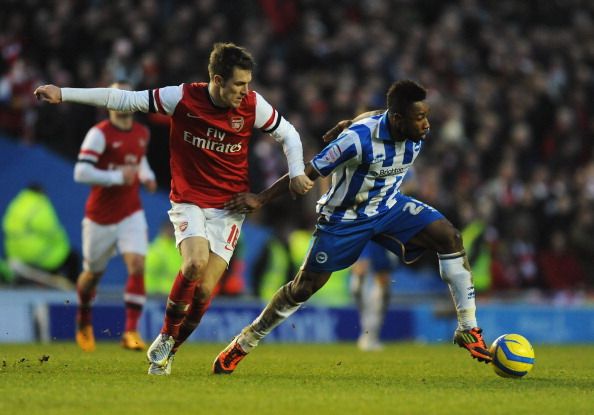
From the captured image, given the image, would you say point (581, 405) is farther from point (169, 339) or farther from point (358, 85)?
point (358, 85)

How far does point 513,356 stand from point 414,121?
73.3 inches

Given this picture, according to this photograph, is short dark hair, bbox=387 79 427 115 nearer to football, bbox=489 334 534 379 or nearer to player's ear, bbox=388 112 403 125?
player's ear, bbox=388 112 403 125

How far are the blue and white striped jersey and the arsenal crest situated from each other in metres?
0.60

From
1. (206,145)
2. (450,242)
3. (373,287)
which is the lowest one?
(373,287)

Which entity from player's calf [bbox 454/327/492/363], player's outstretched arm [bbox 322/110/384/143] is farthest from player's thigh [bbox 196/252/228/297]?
player's calf [bbox 454/327/492/363]

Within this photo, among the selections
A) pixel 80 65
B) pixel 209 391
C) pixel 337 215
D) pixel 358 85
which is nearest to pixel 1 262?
pixel 80 65

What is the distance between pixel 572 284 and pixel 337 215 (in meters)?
11.9

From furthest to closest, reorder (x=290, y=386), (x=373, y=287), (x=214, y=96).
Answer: (x=373, y=287)
(x=214, y=96)
(x=290, y=386)

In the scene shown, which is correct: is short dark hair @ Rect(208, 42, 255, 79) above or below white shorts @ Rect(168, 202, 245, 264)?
above

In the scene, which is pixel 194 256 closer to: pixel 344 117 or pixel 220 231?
pixel 220 231

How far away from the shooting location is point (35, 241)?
1619 centimetres

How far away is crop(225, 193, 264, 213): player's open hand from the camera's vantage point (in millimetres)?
8953

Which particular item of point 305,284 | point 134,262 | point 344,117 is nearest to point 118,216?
point 134,262

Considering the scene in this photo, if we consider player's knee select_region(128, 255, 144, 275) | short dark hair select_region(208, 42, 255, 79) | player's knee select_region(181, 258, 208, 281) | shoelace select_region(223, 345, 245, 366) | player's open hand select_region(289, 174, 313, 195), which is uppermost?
short dark hair select_region(208, 42, 255, 79)
